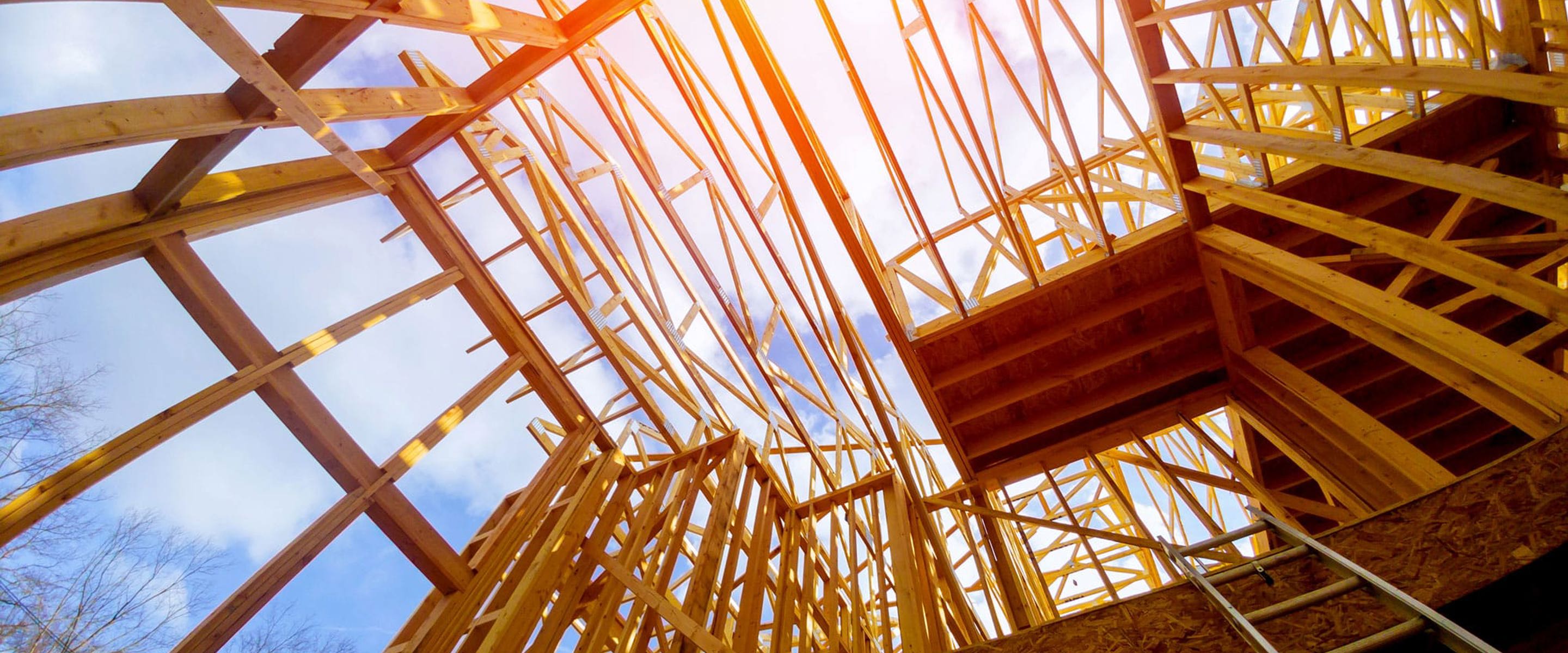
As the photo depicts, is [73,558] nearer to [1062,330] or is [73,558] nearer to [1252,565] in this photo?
[1252,565]

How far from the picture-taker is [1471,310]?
8164mm

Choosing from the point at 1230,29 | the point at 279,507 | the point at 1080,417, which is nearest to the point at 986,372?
the point at 1080,417

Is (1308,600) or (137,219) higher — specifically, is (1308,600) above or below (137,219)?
below

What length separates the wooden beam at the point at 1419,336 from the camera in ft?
13.3

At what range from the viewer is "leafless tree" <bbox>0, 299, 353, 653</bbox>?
527 cm

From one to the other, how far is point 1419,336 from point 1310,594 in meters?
2.32

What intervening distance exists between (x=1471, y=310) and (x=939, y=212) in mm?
6998

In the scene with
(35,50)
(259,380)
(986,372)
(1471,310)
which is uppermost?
(35,50)

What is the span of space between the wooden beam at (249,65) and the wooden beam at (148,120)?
0.63 ft

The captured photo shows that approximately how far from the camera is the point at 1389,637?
3.23m

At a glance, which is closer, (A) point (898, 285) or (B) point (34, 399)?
(B) point (34, 399)

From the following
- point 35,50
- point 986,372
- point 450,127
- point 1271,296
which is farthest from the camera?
point 986,372

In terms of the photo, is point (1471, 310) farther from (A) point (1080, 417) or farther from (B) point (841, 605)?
(B) point (841, 605)

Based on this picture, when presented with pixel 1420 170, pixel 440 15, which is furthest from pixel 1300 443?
pixel 440 15
